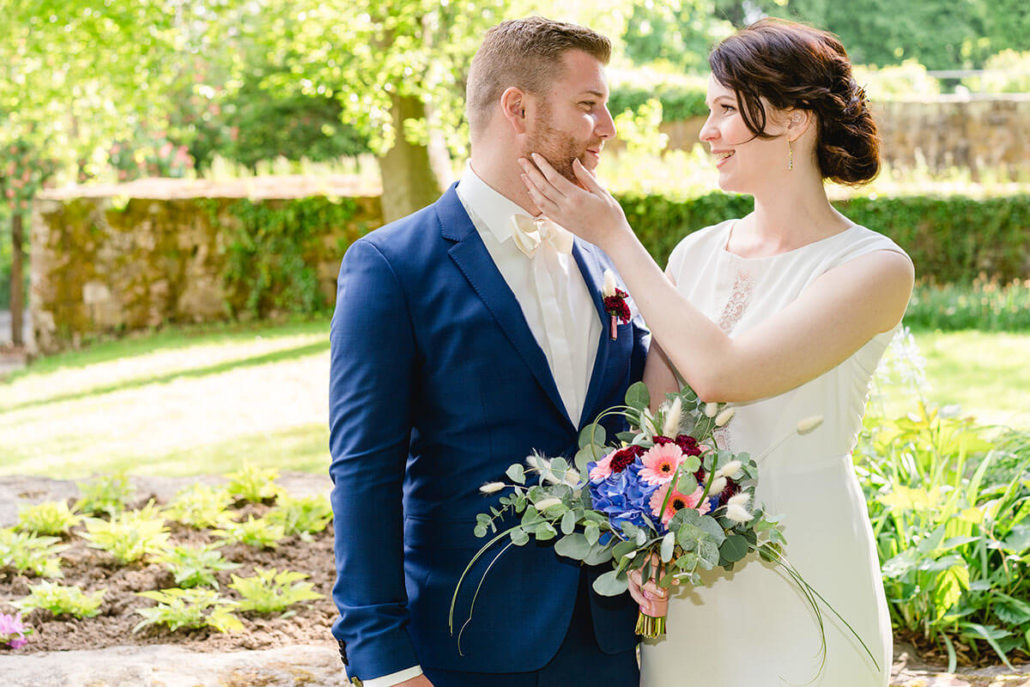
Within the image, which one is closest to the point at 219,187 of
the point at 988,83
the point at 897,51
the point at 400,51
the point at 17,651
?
the point at 400,51

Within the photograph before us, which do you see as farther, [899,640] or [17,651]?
[899,640]

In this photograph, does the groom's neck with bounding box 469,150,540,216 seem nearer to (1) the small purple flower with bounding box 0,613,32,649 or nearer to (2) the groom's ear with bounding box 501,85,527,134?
(2) the groom's ear with bounding box 501,85,527,134

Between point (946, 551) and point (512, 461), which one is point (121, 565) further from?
point (946, 551)

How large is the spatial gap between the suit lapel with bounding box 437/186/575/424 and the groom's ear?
0.25 meters

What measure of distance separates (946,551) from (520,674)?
2.45 metres

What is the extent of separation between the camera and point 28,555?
4.67m

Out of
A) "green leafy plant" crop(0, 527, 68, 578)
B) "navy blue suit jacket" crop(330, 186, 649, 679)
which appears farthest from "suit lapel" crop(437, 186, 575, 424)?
"green leafy plant" crop(0, 527, 68, 578)

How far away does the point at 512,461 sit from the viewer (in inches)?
87.5

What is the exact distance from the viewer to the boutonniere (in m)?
2.38

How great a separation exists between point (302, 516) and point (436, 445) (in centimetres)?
336

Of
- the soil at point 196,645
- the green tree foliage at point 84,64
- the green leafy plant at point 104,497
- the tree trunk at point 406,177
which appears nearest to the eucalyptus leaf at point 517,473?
the soil at point 196,645

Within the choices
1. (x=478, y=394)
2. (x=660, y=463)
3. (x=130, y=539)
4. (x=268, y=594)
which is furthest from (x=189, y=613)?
(x=660, y=463)

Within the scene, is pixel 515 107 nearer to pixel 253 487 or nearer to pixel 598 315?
pixel 598 315

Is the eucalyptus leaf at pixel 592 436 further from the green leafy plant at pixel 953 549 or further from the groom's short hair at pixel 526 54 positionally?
the green leafy plant at pixel 953 549
